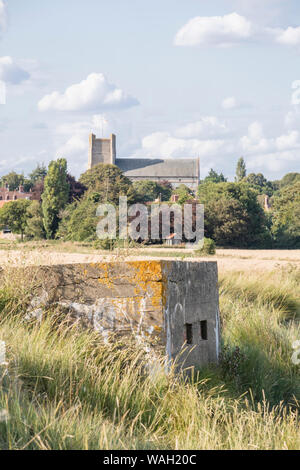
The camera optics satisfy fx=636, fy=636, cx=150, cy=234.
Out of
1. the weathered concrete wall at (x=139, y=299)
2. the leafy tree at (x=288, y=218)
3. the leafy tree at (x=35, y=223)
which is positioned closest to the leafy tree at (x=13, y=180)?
the leafy tree at (x=35, y=223)

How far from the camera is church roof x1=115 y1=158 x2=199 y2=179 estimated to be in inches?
5315

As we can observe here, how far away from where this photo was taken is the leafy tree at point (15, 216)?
61.2 meters

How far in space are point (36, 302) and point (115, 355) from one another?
117 cm

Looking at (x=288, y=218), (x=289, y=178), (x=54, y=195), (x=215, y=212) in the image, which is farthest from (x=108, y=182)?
(x=289, y=178)

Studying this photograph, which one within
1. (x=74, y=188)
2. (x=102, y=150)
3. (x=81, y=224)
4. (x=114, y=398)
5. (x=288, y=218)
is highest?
(x=102, y=150)

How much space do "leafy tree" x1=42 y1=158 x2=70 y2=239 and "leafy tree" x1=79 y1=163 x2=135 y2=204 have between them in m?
4.69

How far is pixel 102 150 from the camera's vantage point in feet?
477

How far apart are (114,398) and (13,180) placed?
11471 cm

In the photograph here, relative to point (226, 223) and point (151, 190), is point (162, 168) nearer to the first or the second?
point (151, 190)

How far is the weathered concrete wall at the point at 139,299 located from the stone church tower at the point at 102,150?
13900 centimetres

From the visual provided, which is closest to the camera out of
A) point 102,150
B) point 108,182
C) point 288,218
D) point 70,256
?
point 70,256

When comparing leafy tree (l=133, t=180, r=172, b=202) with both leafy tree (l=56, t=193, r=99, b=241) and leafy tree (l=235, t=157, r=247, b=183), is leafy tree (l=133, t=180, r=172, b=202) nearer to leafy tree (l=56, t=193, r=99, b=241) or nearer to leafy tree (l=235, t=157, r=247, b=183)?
leafy tree (l=235, t=157, r=247, b=183)

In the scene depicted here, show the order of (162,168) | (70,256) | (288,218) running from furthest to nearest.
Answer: (162,168) → (288,218) → (70,256)
